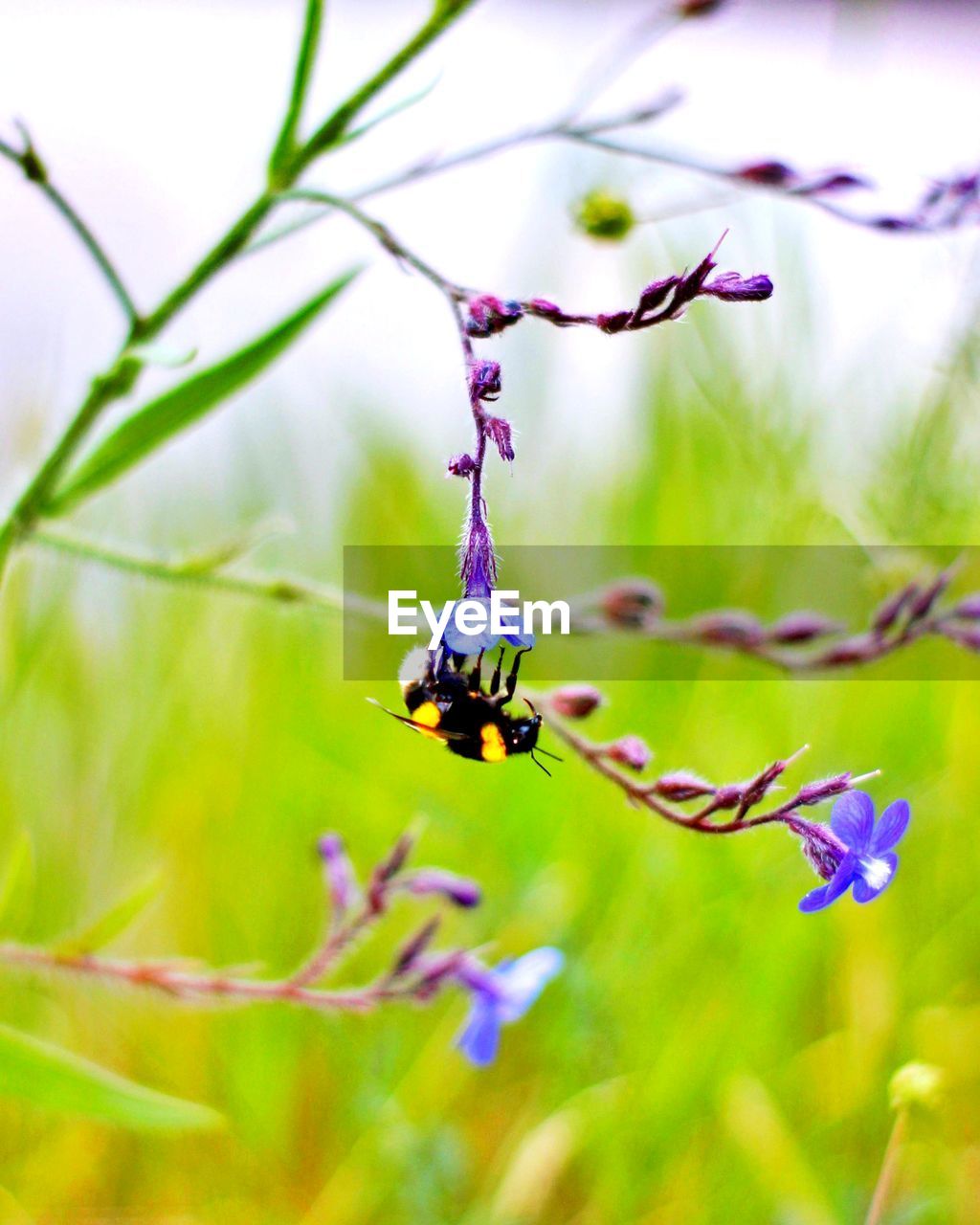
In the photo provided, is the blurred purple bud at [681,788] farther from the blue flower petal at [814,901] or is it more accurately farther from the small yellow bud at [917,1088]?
the small yellow bud at [917,1088]

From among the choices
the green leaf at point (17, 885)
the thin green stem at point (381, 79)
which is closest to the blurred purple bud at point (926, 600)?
the thin green stem at point (381, 79)

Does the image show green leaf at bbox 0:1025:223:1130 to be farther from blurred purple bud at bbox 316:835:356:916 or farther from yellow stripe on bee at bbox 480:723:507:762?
yellow stripe on bee at bbox 480:723:507:762

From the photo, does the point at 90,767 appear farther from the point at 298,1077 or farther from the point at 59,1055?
the point at 59,1055

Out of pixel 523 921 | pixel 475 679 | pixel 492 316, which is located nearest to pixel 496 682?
pixel 475 679

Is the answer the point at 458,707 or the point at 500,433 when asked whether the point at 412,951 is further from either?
the point at 500,433

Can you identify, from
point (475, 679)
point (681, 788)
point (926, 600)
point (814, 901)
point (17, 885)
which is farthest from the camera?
point (926, 600)

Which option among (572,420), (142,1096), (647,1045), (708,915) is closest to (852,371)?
(572,420)

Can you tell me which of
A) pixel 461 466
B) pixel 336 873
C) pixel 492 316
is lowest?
pixel 336 873
